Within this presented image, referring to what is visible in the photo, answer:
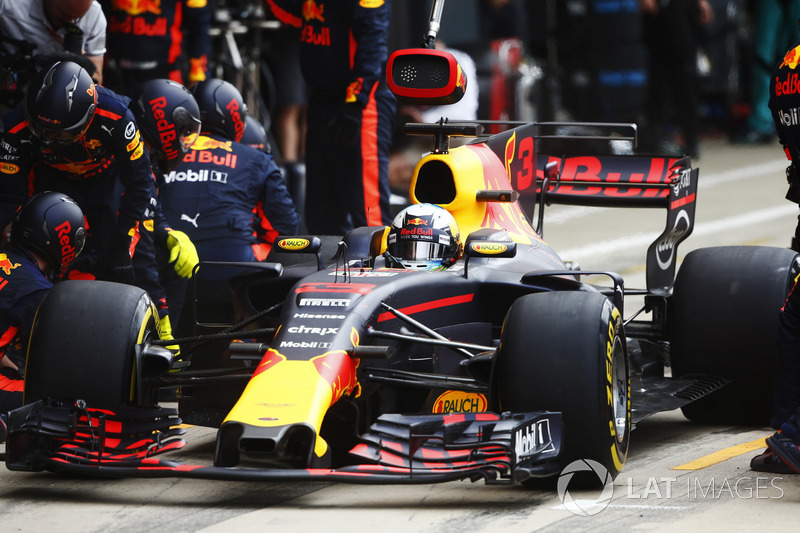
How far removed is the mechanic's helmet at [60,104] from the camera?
7043 millimetres

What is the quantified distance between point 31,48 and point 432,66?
293 cm

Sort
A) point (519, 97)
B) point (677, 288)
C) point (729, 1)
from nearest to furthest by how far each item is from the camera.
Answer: point (677, 288), point (519, 97), point (729, 1)

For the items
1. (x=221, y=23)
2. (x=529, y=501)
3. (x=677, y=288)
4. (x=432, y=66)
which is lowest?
(x=529, y=501)

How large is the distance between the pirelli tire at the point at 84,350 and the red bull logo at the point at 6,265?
3.43 ft

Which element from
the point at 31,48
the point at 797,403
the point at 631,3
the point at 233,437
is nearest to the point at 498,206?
the point at 797,403

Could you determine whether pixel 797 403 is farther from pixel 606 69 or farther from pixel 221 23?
pixel 606 69

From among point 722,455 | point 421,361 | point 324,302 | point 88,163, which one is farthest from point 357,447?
point 88,163

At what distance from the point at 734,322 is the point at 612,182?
5.33ft

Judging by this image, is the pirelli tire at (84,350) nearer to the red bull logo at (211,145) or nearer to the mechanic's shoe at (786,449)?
the mechanic's shoe at (786,449)

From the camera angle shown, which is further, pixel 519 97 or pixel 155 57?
pixel 519 97

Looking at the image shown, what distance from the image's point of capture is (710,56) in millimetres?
19703

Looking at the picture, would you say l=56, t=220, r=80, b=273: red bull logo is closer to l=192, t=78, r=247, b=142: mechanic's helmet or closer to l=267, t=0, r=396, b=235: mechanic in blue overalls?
l=192, t=78, r=247, b=142: mechanic's helmet

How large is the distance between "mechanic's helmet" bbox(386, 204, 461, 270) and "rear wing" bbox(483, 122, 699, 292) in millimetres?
974

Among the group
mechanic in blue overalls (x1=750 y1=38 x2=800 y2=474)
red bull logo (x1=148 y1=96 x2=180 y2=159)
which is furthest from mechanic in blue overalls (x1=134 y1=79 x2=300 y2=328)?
mechanic in blue overalls (x1=750 y1=38 x2=800 y2=474)
